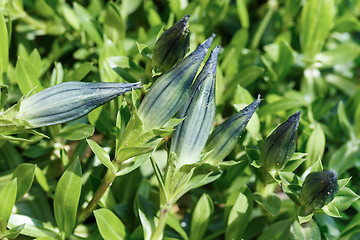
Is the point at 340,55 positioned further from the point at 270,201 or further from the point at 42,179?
the point at 42,179

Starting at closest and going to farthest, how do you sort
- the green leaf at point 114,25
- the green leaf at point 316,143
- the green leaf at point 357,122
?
the green leaf at point 316,143, the green leaf at point 114,25, the green leaf at point 357,122

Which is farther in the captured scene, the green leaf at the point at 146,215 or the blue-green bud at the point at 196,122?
the green leaf at the point at 146,215

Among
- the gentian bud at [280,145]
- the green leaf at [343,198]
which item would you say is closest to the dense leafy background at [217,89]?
the gentian bud at [280,145]

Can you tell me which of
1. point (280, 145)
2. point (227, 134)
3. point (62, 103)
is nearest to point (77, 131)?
point (62, 103)

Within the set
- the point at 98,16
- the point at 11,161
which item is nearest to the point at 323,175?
the point at 11,161

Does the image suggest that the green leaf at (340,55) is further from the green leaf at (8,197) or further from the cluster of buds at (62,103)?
the green leaf at (8,197)

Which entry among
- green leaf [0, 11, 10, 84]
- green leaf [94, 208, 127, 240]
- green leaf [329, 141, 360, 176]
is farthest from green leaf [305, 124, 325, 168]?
green leaf [0, 11, 10, 84]
